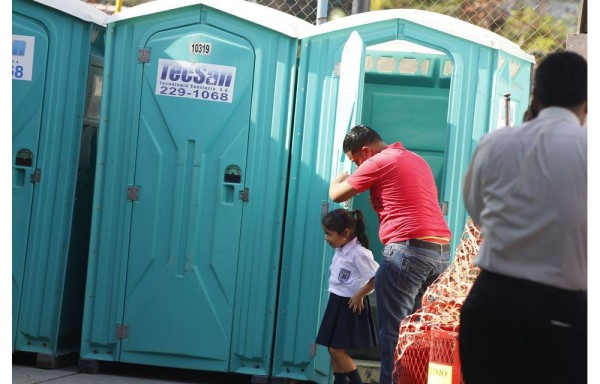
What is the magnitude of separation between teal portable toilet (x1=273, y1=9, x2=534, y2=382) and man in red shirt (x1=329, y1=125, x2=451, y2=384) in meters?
0.63

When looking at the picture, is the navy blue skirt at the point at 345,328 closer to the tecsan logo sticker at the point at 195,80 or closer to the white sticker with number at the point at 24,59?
the tecsan logo sticker at the point at 195,80

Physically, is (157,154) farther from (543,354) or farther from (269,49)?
(543,354)

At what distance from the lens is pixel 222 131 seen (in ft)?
21.0

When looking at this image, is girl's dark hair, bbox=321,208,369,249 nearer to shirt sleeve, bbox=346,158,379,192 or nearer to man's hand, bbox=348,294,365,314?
man's hand, bbox=348,294,365,314

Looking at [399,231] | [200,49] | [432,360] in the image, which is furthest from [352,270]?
[200,49]

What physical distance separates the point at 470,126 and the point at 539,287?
358cm

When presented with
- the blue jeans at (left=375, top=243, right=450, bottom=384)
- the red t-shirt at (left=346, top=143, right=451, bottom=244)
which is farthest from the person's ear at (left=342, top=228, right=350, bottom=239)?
the blue jeans at (left=375, top=243, right=450, bottom=384)

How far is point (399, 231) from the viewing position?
527cm

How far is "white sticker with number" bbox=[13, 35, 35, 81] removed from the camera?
6422 millimetres

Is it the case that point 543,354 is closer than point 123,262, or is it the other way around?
point 543,354

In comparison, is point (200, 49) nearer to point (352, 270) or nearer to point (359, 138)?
point (359, 138)

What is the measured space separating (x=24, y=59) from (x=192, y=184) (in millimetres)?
1311

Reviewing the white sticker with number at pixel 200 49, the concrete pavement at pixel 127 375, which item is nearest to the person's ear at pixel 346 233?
the concrete pavement at pixel 127 375

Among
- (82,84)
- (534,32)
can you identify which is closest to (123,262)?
(82,84)
